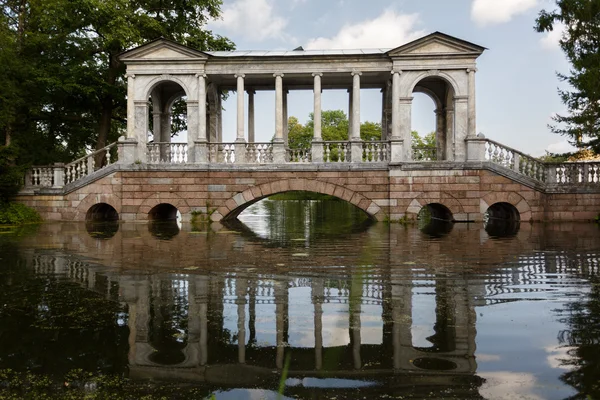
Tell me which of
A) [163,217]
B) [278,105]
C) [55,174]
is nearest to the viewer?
[55,174]

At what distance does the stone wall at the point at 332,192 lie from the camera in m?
17.4

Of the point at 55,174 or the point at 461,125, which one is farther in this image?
the point at 55,174

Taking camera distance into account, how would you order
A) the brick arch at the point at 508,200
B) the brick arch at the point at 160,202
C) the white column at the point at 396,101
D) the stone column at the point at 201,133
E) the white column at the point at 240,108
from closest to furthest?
the brick arch at the point at 508,200 < the brick arch at the point at 160,202 < the white column at the point at 396,101 < the stone column at the point at 201,133 < the white column at the point at 240,108

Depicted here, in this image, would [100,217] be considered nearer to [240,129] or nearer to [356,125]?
[240,129]

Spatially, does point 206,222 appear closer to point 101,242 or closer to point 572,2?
point 101,242

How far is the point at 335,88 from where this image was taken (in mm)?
21922

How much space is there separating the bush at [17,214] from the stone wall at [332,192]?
43cm

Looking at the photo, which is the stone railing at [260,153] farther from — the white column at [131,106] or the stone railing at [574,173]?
the stone railing at [574,173]

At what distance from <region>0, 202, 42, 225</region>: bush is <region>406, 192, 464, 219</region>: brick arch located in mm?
13846

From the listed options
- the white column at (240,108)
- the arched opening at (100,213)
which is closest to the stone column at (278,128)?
the white column at (240,108)

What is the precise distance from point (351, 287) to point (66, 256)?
5931 millimetres

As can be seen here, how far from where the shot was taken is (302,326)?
451cm

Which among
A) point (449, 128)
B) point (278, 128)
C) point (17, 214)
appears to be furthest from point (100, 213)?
point (449, 128)

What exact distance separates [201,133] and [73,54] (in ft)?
29.5
